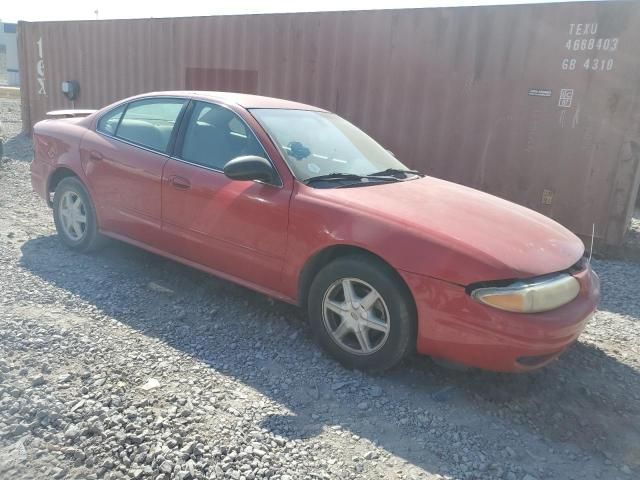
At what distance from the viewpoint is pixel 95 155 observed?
15.1ft

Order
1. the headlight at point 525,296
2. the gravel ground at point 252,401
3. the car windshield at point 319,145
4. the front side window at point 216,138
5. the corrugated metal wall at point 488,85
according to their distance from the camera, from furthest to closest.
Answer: the corrugated metal wall at point 488,85 < the front side window at point 216,138 < the car windshield at point 319,145 < the headlight at point 525,296 < the gravel ground at point 252,401

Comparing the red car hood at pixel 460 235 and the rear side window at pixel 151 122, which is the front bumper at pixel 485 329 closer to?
the red car hood at pixel 460 235

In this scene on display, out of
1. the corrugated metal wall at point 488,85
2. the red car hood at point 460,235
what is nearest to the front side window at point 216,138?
the red car hood at point 460,235

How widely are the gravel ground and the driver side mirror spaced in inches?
41.2

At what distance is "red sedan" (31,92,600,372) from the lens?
113 inches

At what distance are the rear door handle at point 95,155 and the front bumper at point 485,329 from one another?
2.92 metres

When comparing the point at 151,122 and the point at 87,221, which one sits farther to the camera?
the point at 87,221

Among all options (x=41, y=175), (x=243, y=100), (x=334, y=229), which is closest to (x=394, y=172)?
(x=334, y=229)

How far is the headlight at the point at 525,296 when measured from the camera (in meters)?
2.77

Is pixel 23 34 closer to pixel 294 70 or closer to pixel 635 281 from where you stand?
pixel 294 70

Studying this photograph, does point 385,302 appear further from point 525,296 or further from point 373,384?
point 525,296

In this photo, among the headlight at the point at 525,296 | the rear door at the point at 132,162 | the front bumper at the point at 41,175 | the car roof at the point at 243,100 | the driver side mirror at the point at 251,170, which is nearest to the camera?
the headlight at the point at 525,296

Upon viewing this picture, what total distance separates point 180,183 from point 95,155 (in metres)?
1.13

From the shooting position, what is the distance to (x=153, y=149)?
14.0ft
